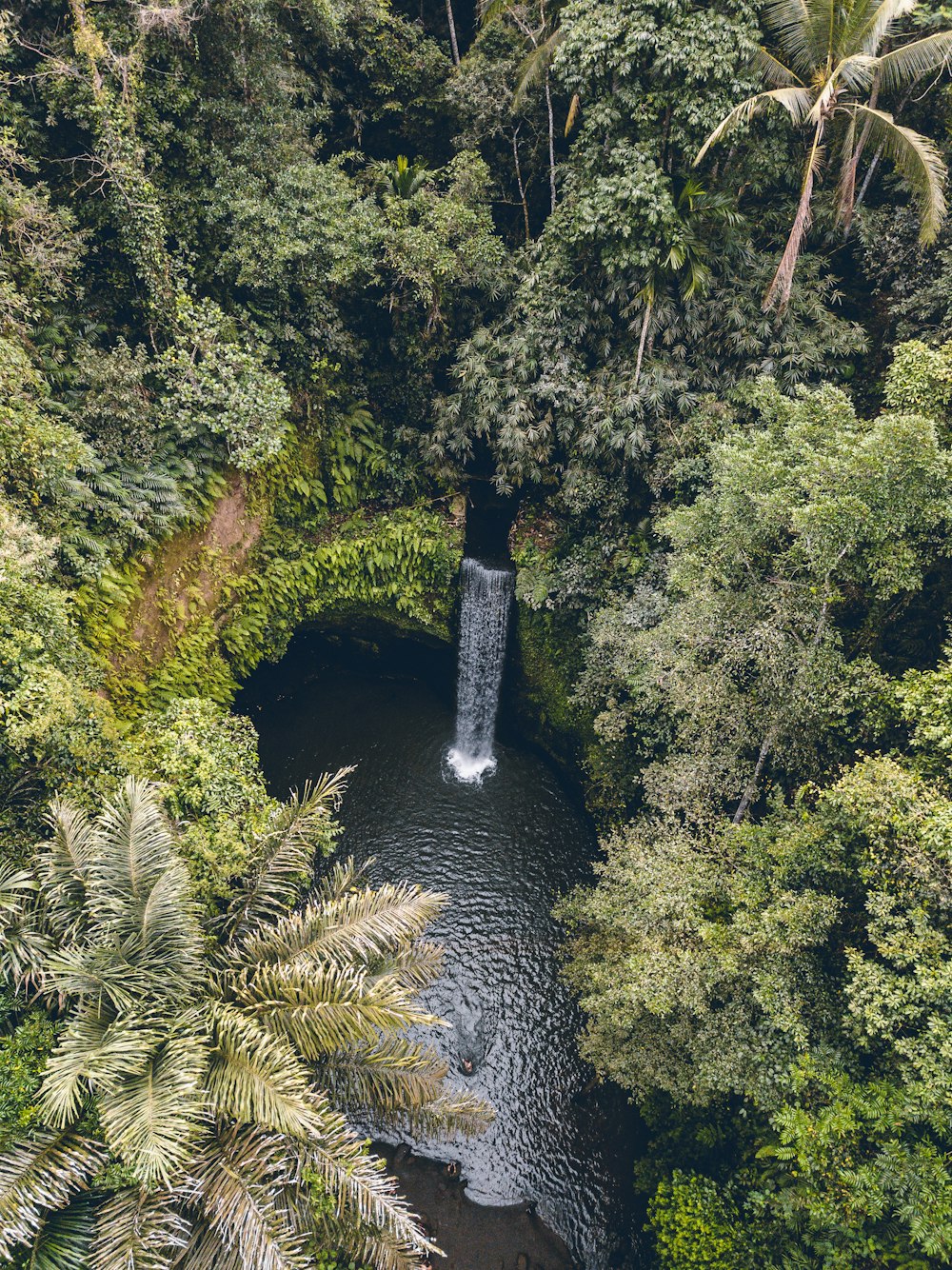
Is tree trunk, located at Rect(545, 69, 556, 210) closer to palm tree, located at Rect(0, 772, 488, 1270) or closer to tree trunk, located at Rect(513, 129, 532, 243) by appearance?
tree trunk, located at Rect(513, 129, 532, 243)

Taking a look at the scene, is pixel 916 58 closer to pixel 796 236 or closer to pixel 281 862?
pixel 796 236

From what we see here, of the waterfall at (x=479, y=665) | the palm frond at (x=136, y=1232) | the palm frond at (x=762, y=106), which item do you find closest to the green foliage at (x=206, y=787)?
the palm frond at (x=136, y=1232)

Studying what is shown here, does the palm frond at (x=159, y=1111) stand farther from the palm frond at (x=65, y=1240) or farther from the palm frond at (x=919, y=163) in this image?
the palm frond at (x=919, y=163)

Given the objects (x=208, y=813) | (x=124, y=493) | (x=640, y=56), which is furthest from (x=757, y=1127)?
(x=640, y=56)

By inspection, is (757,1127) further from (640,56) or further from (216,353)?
(640,56)

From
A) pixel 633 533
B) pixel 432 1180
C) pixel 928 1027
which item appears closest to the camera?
pixel 928 1027

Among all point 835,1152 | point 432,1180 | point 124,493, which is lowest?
point 432,1180

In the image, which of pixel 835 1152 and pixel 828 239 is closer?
pixel 835 1152
